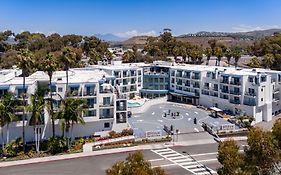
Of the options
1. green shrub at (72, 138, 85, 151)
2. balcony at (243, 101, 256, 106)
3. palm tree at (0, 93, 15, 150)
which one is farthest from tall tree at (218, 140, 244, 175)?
balcony at (243, 101, 256, 106)

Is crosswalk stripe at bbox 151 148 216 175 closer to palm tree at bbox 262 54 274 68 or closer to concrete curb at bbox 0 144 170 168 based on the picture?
concrete curb at bbox 0 144 170 168

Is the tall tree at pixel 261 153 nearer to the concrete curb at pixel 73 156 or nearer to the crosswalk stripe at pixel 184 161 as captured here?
the crosswalk stripe at pixel 184 161

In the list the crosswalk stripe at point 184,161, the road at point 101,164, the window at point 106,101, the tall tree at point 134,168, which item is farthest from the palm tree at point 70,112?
the tall tree at point 134,168

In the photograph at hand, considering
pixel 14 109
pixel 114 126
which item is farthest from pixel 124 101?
pixel 14 109

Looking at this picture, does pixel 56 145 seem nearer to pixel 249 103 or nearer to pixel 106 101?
pixel 106 101

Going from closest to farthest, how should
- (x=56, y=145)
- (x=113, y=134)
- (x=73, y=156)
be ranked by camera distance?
(x=73, y=156)
(x=56, y=145)
(x=113, y=134)

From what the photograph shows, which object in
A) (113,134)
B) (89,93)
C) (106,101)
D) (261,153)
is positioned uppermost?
(89,93)

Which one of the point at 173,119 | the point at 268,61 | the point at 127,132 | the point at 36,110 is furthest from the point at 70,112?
the point at 268,61

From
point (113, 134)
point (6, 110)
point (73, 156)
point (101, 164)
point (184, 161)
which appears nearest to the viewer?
point (101, 164)
